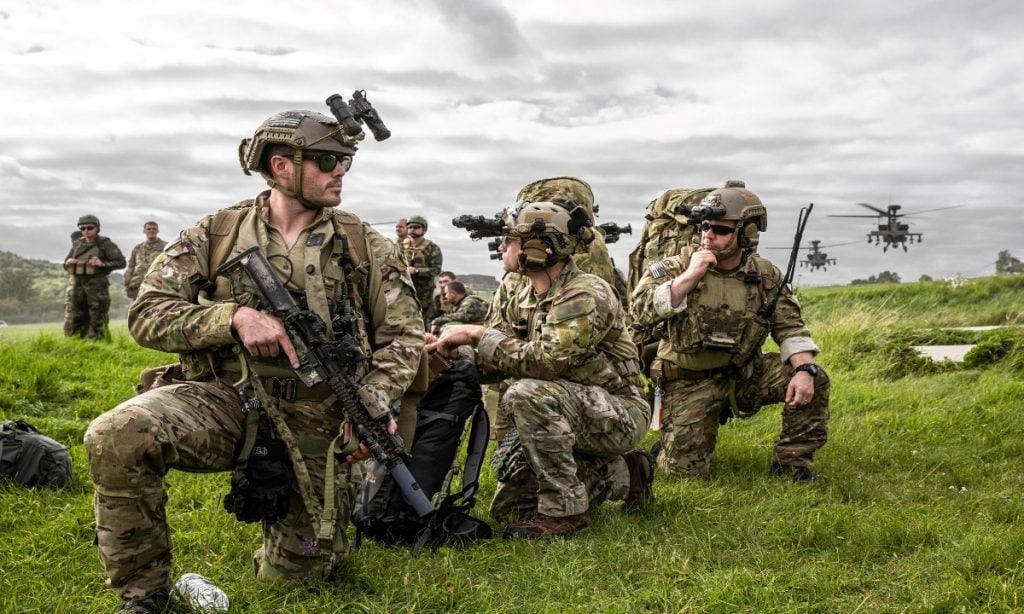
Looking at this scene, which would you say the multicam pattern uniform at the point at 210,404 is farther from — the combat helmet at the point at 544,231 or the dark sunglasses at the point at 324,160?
the combat helmet at the point at 544,231

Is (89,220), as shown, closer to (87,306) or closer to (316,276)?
(87,306)

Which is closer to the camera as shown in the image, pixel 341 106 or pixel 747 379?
pixel 341 106

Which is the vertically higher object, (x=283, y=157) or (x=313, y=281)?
(x=283, y=157)

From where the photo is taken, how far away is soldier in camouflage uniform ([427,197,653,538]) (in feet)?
16.4

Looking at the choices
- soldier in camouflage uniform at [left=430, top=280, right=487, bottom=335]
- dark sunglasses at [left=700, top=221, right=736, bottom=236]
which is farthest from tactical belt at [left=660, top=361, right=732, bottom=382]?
soldier in camouflage uniform at [left=430, top=280, right=487, bottom=335]

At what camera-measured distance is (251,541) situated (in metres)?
4.79

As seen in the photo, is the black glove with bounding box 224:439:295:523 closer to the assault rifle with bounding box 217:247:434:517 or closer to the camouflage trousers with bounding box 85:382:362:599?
the camouflage trousers with bounding box 85:382:362:599

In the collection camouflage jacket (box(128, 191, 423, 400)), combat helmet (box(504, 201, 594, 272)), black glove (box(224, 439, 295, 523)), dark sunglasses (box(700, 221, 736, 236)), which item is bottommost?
black glove (box(224, 439, 295, 523))

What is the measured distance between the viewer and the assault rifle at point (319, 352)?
Answer: 12.6ft

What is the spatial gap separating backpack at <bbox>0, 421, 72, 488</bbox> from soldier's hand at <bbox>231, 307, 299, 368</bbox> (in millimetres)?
2660

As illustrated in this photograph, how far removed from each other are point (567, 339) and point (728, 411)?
2395 mm

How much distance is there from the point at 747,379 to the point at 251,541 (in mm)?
3718

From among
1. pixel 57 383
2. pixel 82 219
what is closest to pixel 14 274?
pixel 82 219

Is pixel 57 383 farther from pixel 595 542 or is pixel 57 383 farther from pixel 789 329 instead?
pixel 789 329
